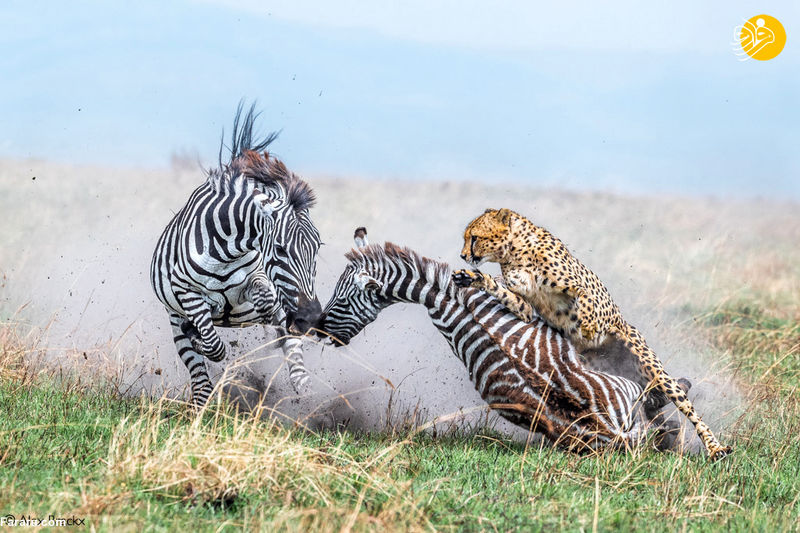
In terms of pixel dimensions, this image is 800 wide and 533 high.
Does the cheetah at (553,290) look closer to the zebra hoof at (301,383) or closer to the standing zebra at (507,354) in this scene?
the standing zebra at (507,354)

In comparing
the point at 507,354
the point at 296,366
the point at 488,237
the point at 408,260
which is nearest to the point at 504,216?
the point at 488,237

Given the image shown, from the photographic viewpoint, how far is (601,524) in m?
4.87

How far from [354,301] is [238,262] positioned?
49.1 inches

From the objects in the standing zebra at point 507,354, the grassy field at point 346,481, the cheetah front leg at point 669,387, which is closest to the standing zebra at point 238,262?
the standing zebra at point 507,354

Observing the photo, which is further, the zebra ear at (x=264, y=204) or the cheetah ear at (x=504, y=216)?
the zebra ear at (x=264, y=204)

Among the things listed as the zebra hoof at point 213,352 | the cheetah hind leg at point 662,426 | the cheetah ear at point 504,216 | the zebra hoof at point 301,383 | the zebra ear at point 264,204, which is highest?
the cheetah ear at point 504,216

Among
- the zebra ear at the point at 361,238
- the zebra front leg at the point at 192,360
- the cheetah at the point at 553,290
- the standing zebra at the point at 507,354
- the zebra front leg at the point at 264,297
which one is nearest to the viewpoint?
the standing zebra at the point at 507,354

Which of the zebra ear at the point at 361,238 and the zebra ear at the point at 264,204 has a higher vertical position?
the zebra ear at the point at 264,204

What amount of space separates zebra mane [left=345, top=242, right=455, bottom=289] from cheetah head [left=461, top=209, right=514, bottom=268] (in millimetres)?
263

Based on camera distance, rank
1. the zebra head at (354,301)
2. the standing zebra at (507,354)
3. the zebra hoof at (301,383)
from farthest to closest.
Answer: the zebra hoof at (301,383), the zebra head at (354,301), the standing zebra at (507,354)

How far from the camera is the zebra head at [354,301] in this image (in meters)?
7.44

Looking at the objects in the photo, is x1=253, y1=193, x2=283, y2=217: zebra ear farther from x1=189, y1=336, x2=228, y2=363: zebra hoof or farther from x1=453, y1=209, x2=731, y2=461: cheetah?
x1=453, y1=209, x2=731, y2=461: cheetah

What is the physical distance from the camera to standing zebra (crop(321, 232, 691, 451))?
22.0 ft

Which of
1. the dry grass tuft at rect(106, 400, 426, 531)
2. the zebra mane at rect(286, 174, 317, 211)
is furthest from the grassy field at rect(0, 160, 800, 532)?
the zebra mane at rect(286, 174, 317, 211)
